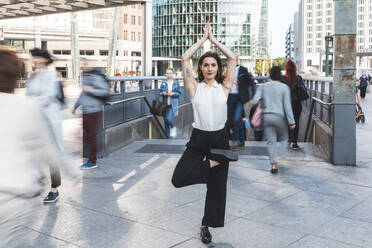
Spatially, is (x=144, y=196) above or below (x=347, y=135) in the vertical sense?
below

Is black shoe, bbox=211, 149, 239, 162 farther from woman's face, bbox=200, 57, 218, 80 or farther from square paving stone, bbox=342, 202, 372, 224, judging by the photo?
square paving stone, bbox=342, 202, 372, 224

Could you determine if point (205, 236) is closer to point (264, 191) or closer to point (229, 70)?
point (229, 70)

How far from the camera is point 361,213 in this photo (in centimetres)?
523

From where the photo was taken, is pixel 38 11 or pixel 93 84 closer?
pixel 93 84

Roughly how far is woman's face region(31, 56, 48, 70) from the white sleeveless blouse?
8.21 ft

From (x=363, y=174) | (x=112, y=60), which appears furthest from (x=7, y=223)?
(x=112, y=60)

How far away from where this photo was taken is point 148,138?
1186cm

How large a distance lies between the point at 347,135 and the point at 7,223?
250 inches

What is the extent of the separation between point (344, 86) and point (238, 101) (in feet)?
6.82

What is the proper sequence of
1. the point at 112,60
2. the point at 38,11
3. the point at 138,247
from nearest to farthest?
the point at 138,247
the point at 38,11
the point at 112,60

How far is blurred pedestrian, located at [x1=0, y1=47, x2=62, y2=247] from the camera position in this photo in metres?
2.54

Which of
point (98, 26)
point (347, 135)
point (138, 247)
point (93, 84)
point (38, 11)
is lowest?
point (138, 247)

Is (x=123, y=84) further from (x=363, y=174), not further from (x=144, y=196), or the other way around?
(x=363, y=174)

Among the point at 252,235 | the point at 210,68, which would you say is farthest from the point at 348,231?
the point at 210,68
